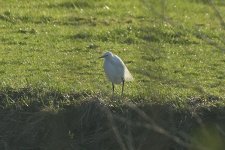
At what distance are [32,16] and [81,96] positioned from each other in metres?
4.83

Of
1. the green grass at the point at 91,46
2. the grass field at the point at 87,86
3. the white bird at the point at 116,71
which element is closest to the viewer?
the grass field at the point at 87,86

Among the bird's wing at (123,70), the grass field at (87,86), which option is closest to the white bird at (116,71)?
the bird's wing at (123,70)

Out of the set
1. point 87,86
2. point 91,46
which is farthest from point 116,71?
point 91,46

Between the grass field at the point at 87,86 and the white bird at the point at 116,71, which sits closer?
the grass field at the point at 87,86

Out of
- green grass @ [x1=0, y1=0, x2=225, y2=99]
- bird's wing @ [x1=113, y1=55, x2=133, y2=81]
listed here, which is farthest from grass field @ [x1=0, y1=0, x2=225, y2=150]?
bird's wing @ [x1=113, y1=55, x2=133, y2=81]

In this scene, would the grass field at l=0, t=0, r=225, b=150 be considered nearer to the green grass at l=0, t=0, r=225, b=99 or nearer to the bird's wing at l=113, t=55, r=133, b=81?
the green grass at l=0, t=0, r=225, b=99

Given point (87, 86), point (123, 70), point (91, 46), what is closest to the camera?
point (123, 70)

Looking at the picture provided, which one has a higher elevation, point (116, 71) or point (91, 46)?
point (116, 71)

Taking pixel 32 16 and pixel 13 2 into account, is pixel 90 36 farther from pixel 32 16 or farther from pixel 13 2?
pixel 13 2

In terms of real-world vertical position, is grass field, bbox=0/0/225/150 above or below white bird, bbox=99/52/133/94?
below

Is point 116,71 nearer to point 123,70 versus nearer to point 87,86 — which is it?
point 123,70

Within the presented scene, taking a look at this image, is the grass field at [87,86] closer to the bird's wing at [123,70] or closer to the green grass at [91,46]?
the green grass at [91,46]

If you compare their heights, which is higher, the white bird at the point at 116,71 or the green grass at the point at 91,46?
the white bird at the point at 116,71

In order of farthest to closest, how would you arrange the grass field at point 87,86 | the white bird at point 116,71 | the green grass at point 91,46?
the green grass at point 91,46 → the white bird at point 116,71 → the grass field at point 87,86
